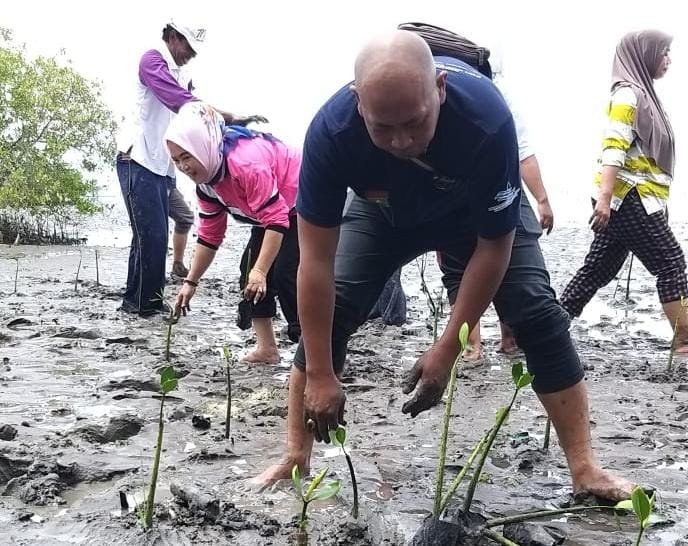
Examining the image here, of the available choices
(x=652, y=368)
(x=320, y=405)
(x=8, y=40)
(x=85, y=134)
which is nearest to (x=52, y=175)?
(x=85, y=134)

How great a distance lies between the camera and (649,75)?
521 cm

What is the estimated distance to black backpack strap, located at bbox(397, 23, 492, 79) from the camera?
255cm

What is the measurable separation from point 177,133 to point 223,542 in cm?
246

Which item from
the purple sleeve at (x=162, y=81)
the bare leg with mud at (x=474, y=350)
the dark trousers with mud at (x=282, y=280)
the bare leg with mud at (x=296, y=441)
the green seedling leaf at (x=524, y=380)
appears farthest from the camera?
the purple sleeve at (x=162, y=81)

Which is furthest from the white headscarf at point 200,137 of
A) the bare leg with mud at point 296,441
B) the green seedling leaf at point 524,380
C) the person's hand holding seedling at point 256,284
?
the green seedling leaf at point 524,380

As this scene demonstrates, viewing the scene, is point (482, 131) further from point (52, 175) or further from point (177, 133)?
point (52, 175)

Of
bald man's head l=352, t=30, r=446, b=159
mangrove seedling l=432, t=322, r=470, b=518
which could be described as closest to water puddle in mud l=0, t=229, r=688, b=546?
mangrove seedling l=432, t=322, r=470, b=518

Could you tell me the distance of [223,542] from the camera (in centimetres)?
223

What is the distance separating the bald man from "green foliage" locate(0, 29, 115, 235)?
10.8 meters

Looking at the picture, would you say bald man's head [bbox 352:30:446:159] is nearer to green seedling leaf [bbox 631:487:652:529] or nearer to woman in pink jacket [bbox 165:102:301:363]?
green seedling leaf [bbox 631:487:652:529]

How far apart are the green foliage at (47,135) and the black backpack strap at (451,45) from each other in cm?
1091

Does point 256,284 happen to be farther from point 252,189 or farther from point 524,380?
point 524,380

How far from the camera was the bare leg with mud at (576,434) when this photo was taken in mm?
2613

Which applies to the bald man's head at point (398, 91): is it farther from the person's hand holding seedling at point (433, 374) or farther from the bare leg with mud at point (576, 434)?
the bare leg with mud at point (576, 434)
